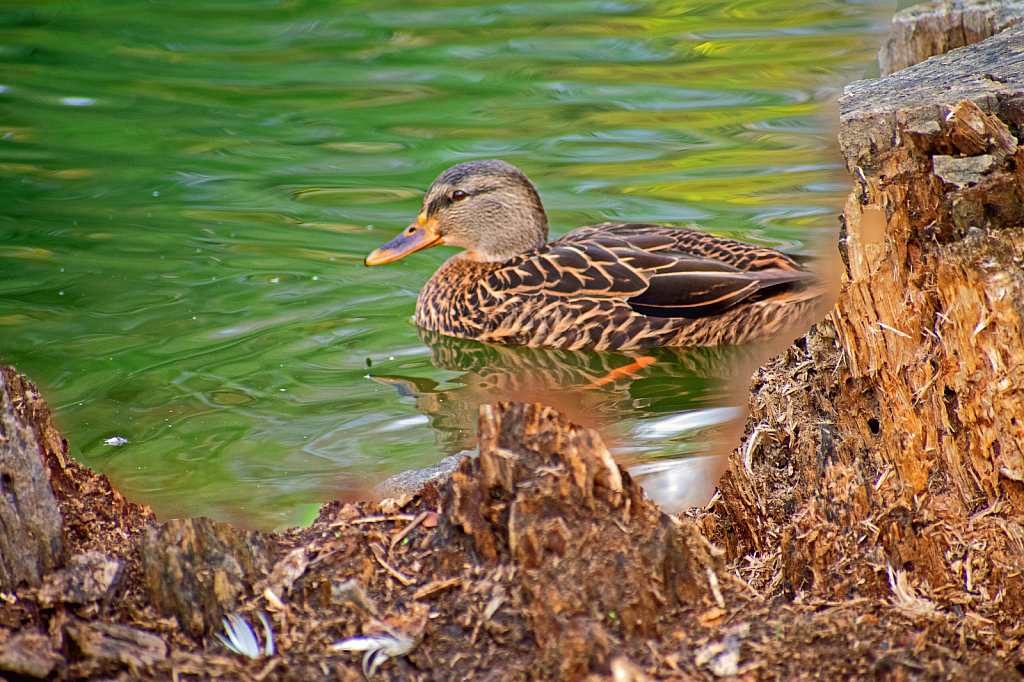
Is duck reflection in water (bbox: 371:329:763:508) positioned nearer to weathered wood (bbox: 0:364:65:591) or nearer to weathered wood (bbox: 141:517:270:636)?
weathered wood (bbox: 141:517:270:636)

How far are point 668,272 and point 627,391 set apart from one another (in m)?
0.85

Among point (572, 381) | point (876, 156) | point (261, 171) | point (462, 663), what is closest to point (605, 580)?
point (462, 663)

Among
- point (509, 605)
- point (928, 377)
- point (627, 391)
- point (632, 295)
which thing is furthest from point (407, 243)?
point (509, 605)

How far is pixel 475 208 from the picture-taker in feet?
20.9

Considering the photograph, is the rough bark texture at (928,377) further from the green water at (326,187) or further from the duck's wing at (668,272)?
the duck's wing at (668,272)

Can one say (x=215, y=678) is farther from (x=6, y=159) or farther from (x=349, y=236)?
(x=6, y=159)

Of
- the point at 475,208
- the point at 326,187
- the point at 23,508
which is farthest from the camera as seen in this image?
the point at 326,187

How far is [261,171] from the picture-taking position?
727cm

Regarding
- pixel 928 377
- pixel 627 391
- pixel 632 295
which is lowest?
pixel 627 391

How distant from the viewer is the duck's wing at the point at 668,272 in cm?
555

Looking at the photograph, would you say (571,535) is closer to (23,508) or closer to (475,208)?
(23,508)

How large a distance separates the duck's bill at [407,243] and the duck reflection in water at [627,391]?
1.83 feet

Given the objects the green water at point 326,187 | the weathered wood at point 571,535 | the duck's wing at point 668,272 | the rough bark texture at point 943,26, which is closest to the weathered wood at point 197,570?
the weathered wood at point 571,535

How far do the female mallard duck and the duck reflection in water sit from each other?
0.38 feet
